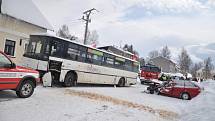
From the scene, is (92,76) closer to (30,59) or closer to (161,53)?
(30,59)

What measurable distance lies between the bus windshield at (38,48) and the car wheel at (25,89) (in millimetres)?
4731

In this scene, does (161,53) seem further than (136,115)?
Yes

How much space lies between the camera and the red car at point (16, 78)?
1032 centimetres

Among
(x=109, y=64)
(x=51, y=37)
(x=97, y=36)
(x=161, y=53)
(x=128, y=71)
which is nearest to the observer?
(x=51, y=37)

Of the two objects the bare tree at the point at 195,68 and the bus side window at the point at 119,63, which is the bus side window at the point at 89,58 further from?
the bare tree at the point at 195,68

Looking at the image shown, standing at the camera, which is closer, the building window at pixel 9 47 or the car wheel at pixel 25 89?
the car wheel at pixel 25 89

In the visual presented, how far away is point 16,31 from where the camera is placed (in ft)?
87.2

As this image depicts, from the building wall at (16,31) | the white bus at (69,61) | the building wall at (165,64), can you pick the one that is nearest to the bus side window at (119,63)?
the white bus at (69,61)

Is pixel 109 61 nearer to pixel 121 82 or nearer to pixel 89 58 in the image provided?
pixel 89 58

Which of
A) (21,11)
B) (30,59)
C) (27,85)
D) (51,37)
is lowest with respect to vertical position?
(27,85)

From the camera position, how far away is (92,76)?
20.5m

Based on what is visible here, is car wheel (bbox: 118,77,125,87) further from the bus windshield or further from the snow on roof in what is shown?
the snow on roof

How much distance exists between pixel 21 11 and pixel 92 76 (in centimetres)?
1294

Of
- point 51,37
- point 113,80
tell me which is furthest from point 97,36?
point 51,37
